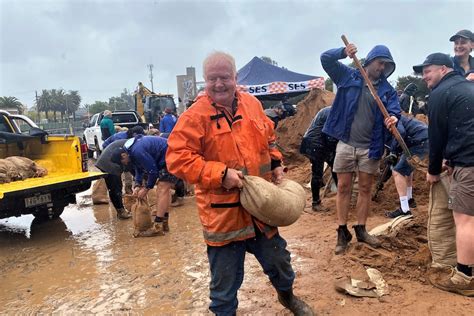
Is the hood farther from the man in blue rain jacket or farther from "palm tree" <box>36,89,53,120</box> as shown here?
"palm tree" <box>36,89,53,120</box>

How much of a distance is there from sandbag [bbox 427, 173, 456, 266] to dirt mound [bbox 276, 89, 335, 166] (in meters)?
7.57

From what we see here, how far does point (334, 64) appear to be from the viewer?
409 cm

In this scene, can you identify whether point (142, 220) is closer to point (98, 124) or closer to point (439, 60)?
point (439, 60)

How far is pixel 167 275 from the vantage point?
4125 mm

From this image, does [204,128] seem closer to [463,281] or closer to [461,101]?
[461,101]

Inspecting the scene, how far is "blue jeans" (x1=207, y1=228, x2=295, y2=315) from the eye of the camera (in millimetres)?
2650

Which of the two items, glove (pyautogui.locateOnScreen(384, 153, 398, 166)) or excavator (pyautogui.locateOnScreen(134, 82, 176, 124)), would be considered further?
excavator (pyautogui.locateOnScreen(134, 82, 176, 124))

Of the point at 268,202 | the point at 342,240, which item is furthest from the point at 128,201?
the point at 268,202

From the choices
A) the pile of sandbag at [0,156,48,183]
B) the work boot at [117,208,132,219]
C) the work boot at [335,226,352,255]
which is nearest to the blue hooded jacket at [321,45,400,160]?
the work boot at [335,226,352,255]

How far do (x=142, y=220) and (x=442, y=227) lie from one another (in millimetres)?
3783

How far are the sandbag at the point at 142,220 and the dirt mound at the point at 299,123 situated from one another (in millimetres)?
5989

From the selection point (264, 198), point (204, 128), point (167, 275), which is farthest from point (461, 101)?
point (167, 275)

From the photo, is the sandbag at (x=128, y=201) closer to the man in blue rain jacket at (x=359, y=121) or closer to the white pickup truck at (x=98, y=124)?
the man in blue rain jacket at (x=359, y=121)

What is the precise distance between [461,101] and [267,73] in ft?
48.4
